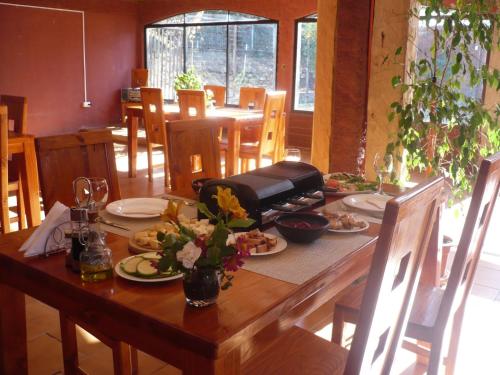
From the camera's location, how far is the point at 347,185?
234 centimetres

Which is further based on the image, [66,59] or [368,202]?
[66,59]

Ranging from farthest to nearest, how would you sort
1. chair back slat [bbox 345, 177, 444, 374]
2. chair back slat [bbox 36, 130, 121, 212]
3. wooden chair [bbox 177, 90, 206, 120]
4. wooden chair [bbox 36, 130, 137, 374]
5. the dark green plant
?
wooden chair [bbox 177, 90, 206, 120] → the dark green plant → chair back slat [bbox 36, 130, 121, 212] → wooden chair [bbox 36, 130, 137, 374] → chair back slat [bbox 345, 177, 444, 374]

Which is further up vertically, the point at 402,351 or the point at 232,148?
the point at 232,148

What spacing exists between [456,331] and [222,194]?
1.34 meters

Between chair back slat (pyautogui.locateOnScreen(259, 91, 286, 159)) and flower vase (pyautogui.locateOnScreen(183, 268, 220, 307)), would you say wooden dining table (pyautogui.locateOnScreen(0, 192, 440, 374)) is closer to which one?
flower vase (pyautogui.locateOnScreen(183, 268, 220, 307))

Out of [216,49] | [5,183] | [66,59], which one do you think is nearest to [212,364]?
[5,183]

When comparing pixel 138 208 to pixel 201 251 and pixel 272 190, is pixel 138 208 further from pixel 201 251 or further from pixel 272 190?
pixel 201 251

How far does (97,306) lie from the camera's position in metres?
1.21

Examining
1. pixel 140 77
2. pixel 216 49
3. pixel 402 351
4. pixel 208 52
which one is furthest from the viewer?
pixel 140 77

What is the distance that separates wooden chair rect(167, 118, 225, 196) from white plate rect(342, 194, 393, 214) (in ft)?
2.48

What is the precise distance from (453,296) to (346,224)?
398mm

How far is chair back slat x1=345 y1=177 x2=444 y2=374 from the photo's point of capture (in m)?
1.03

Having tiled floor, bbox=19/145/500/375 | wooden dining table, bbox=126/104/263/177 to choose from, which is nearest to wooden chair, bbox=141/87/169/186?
wooden dining table, bbox=126/104/263/177

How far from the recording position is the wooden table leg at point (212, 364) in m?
1.04
